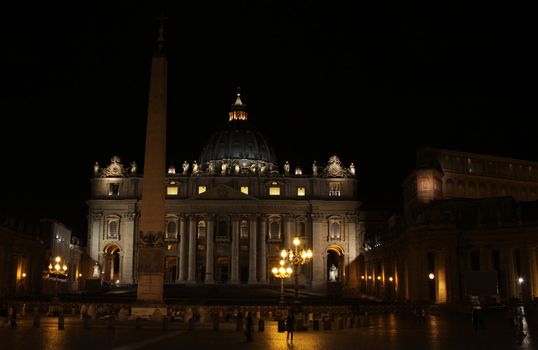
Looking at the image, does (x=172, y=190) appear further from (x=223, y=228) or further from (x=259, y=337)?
(x=259, y=337)

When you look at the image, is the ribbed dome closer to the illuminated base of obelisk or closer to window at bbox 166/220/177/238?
window at bbox 166/220/177/238

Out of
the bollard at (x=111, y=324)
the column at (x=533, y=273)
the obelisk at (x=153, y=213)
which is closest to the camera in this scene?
the bollard at (x=111, y=324)

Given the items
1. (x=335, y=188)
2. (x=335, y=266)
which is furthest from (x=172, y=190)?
(x=335, y=266)

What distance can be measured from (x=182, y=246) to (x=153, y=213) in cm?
7104

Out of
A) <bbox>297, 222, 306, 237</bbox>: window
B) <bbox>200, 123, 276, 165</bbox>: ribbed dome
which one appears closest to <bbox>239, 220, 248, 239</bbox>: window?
<bbox>297, 222, 306, 237</bbox>: window

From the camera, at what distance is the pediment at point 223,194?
104938 millimetres

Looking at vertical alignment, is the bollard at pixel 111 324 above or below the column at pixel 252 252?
below

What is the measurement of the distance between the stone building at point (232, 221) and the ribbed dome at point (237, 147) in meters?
15.2

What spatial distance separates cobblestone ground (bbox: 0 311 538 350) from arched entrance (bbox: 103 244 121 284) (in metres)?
70.0

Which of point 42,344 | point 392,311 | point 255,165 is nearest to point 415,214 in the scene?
point 392,311

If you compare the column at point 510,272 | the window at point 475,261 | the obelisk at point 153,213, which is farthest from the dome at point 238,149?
the obelisk at point 153,213

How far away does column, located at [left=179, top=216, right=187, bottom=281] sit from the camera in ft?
341

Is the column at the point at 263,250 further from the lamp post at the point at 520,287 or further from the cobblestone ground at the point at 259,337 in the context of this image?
the cobblestone ground at the point at 259,337

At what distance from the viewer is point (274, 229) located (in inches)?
4222
